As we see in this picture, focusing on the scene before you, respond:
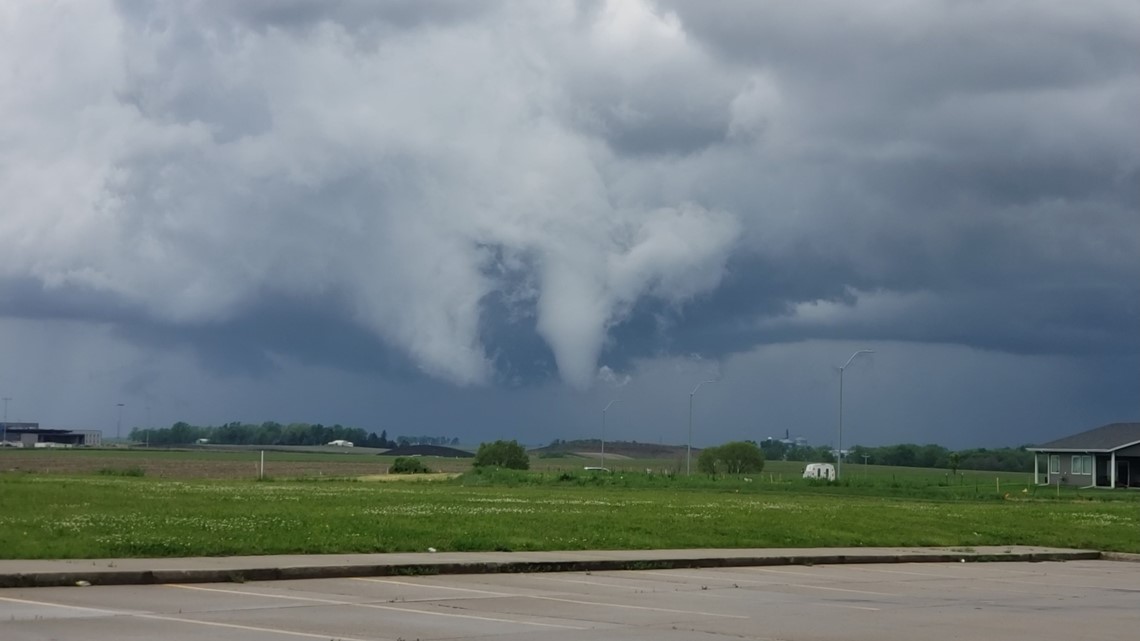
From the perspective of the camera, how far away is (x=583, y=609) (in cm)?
1803

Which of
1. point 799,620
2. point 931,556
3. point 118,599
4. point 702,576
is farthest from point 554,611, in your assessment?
point 931,556

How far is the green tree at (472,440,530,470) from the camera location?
432ft

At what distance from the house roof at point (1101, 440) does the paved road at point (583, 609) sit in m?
87.3

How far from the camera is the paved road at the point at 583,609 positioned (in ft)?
49.2

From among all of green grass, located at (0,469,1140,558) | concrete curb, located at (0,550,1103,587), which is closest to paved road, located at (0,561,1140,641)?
concrete curb, located at (0,550,1103,587)

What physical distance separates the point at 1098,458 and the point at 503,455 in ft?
176

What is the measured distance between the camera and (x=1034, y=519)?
43750mm

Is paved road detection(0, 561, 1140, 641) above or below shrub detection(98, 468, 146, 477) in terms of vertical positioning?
below

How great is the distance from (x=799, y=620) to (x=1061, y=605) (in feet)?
18.5

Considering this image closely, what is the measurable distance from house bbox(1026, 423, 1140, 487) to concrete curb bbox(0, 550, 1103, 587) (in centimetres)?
7857

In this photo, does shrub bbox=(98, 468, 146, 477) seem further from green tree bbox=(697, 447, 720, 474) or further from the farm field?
green tree bbox=(697, 447, 720, 474)

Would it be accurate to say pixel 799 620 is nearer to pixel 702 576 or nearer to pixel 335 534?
pixel 702 576

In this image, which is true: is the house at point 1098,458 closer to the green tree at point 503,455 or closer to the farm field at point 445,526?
the green tree at point 503,455

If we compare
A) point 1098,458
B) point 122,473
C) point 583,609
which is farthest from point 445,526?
point 1098,458
